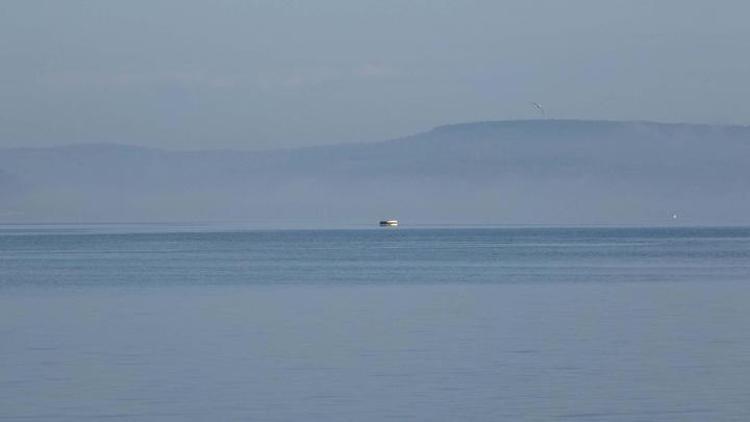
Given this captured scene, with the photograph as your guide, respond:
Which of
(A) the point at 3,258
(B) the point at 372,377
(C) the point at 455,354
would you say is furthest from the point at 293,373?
(A) the point at 3,258

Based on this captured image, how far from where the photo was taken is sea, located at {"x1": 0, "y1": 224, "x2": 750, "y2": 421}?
18.3 meters

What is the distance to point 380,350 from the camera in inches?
934

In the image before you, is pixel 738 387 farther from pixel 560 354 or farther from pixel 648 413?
pixel 560 354

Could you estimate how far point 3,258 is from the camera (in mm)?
74625

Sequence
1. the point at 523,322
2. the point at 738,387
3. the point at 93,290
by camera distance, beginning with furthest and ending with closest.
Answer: the point at 93,290, the point at 523,322, the point at 738,387

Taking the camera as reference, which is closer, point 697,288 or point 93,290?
point 697,288

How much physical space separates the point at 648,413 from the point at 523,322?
36.3ft

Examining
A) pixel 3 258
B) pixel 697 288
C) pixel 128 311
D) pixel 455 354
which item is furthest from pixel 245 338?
pixel 3 258

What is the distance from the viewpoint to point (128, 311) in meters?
33.2

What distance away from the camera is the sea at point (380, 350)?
18.3 m

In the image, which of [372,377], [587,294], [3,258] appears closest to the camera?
[372,377]

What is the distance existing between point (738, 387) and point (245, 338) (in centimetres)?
927

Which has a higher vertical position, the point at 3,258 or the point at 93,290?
the point at 3,258

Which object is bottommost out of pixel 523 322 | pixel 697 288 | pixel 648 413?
pixel 648 413
